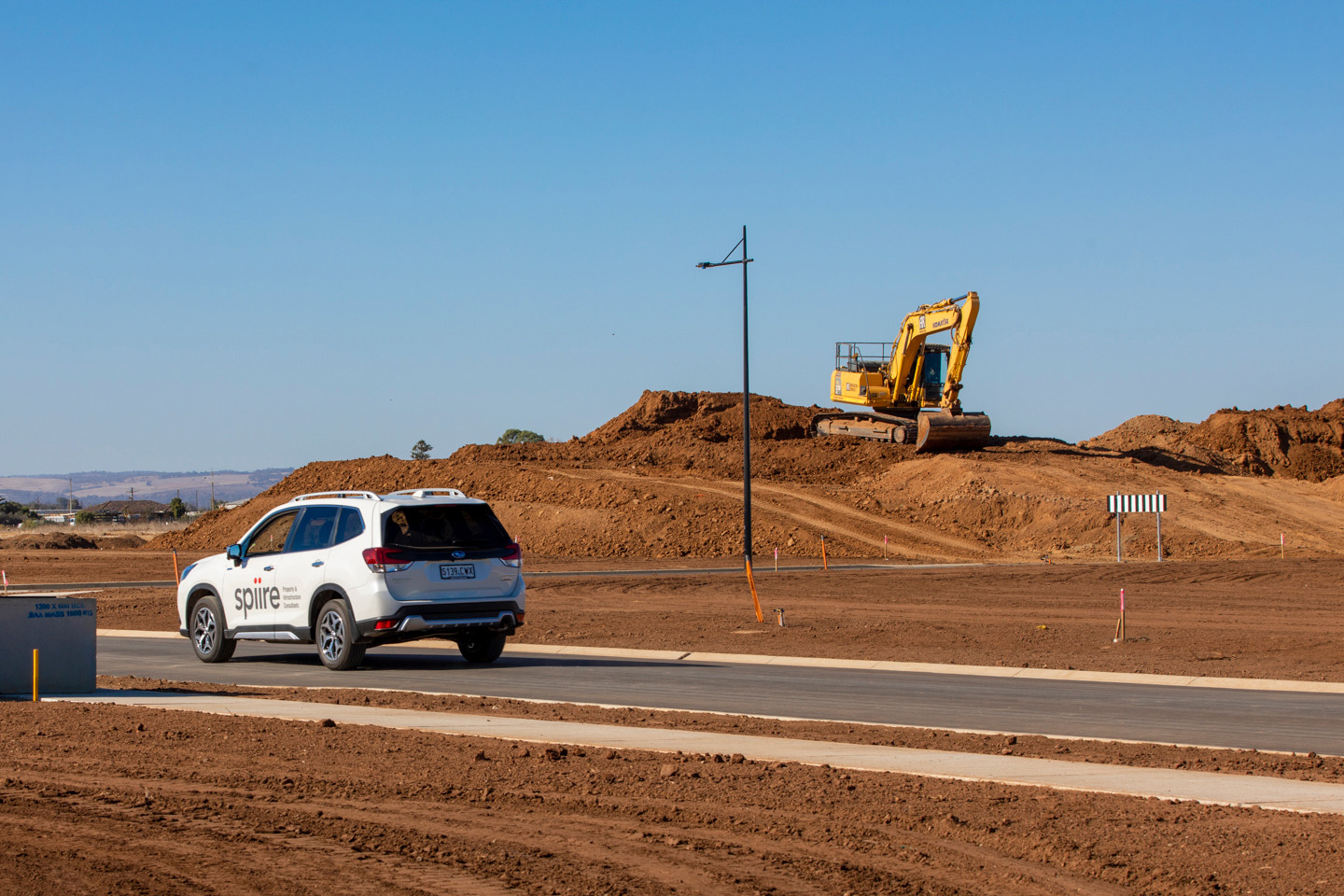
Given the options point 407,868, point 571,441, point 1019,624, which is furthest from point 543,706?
point 571,441

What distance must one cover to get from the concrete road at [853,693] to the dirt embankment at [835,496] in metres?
26.3

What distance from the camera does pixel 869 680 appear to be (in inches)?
589

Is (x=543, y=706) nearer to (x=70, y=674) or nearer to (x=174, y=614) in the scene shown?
(x=70, y=674)

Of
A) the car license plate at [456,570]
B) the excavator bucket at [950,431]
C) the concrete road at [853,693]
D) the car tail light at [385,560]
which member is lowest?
the concrete road at [853,693]

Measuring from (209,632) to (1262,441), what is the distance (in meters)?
60.8

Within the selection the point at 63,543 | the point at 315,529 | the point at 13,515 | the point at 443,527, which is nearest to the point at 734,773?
the point at 443,527

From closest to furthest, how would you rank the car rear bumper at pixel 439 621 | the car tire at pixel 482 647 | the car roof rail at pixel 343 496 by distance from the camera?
the car rear bumper at pixel 439 621, the car roof rail at pixel 343 496, the car tire at pixel 482 647

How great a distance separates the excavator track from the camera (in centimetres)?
5112

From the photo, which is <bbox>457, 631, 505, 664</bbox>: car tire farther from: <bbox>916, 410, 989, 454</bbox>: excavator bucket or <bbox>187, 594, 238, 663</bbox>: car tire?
<bbox>916, 410, 989, 454</bbox>: excavator bucket

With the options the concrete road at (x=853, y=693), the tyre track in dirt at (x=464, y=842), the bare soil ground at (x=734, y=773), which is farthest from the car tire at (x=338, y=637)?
the tyre track in dirt at (x=464, y=842)

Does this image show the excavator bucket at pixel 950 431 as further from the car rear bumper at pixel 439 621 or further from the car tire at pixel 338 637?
the car tire at pixel 338 637

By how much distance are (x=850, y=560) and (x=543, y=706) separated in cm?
2903

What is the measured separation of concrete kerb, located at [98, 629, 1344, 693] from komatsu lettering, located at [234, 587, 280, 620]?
3.64 metres

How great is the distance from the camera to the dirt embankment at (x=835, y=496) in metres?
43.2
